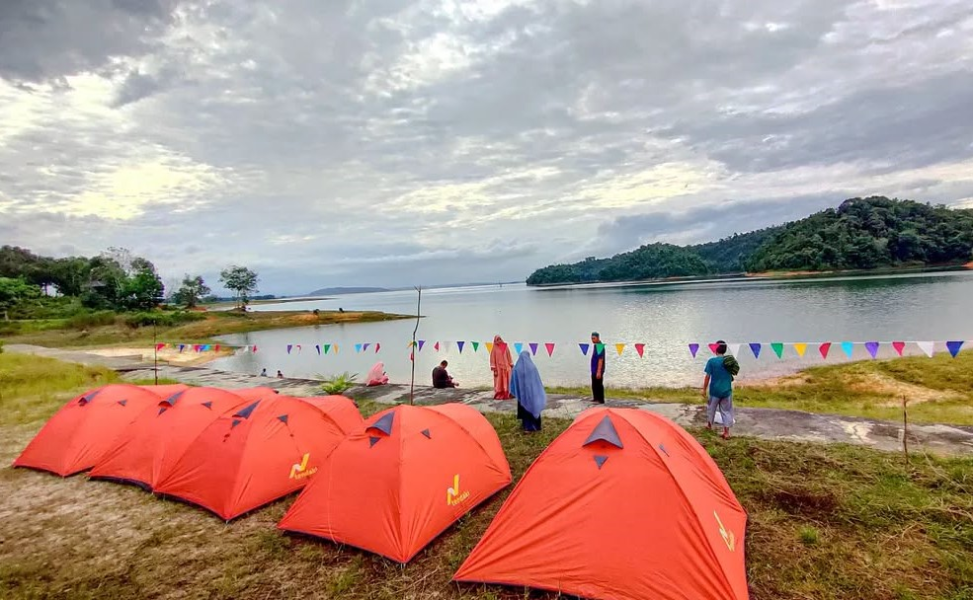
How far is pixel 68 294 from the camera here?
72688 millimetres

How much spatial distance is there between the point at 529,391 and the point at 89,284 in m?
83.0

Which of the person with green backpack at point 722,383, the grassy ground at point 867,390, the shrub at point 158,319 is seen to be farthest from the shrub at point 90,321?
the person with green backpack at point 722,383

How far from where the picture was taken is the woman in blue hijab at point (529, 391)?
9289mm

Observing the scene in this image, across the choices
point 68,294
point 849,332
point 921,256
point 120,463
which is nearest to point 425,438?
→ point 120,463

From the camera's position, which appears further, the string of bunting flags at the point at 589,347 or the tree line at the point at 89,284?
the tree line at the point at 89,284

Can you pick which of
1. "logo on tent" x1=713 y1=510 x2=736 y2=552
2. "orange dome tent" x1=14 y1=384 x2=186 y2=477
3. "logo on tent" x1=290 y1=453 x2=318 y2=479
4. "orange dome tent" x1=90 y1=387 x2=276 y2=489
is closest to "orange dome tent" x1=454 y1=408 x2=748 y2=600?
"logo on tent" x1=713 y1=510 x2=736 y2=552

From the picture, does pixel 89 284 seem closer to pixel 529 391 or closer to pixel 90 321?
pixel 90 321

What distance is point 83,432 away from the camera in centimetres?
869

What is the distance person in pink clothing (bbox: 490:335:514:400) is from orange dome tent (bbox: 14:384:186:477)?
7477mm

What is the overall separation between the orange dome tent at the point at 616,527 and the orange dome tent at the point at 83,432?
7.72m

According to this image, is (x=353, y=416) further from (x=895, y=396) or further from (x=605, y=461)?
(x=895, y=396)

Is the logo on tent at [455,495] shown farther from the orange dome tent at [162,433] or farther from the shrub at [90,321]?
the shrub at [90,321]

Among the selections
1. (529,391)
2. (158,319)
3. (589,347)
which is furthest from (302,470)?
(158,319)

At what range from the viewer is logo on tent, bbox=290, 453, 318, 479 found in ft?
23.3
